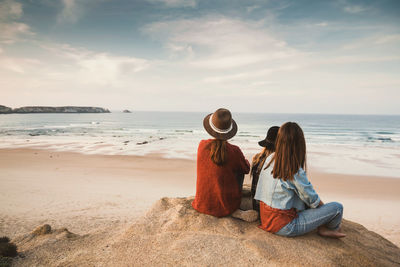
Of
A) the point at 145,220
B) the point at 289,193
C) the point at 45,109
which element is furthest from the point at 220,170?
the point at 45,109

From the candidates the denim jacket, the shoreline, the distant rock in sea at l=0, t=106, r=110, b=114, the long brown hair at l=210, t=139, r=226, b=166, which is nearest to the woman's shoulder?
the denim jacket

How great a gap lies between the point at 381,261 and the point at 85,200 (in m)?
6.70

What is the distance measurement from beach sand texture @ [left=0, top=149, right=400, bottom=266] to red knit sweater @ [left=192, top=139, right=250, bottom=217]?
20 centimetres

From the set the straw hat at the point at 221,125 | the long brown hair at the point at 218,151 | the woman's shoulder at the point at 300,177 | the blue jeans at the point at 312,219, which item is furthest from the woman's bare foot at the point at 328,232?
the straw hat at the point at 221,125

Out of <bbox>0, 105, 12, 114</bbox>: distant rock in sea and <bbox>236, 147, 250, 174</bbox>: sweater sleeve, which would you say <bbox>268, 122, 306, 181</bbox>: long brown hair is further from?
<bbox>0, 105, 12, 114</bbox>: distant rock in sea

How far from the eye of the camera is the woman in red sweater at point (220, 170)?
10.2ft

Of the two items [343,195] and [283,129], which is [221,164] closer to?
[283,129]

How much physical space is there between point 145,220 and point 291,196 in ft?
6.91

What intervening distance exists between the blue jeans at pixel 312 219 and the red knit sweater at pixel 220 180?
77 cm

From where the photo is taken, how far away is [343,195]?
26.5 feet

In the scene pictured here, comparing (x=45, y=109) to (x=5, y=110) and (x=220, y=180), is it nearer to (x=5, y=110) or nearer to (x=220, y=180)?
(x=5, y=110)

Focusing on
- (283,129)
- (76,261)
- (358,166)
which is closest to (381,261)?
(283,129)

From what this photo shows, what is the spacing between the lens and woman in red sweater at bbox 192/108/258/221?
311 cm

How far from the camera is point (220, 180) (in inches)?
128
